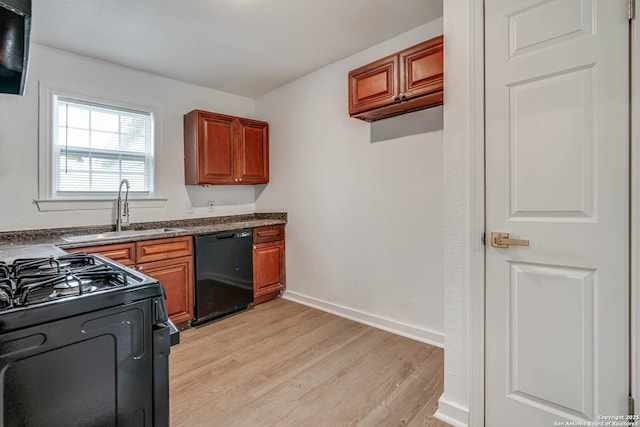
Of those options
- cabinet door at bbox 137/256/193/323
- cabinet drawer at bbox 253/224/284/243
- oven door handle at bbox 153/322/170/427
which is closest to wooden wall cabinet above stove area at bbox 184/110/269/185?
cabinet drawer at bbox 253/224/284/243

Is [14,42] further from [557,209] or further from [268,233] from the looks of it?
[268,233]

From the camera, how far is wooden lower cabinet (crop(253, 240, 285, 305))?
3465 millimetres

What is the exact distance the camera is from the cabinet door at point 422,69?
212cm

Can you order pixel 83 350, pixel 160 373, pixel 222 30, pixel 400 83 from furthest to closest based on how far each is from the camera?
pixel 222 30, pixel 400 83, pixel 160 373, pixel 83 350

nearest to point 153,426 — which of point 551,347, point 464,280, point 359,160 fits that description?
point 464,280

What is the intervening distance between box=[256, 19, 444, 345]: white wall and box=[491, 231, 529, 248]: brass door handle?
38.0 inches

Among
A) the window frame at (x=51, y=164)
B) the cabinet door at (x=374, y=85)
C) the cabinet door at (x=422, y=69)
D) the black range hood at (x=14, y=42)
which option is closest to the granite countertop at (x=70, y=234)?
the window frame at (x=51, y=164)

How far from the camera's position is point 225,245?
315 centimetres

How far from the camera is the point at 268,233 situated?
→ 360cm

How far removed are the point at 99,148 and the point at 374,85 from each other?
8.80 ft

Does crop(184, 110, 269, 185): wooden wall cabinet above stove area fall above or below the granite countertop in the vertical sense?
above

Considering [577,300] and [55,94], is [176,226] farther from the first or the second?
[577,300]

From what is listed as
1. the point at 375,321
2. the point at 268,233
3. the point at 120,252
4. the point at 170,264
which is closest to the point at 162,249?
the point at 170,264

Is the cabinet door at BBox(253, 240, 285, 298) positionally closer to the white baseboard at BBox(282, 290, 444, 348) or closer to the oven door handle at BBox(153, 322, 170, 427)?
the white baseboard at BBox(282, 290, 444, 348)
